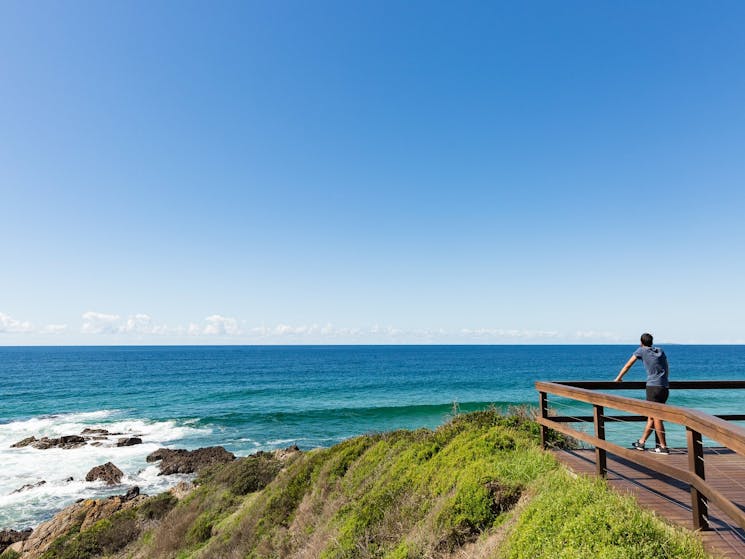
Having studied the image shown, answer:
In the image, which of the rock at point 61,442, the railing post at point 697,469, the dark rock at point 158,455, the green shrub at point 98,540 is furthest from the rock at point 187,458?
the railing post at point 697,469

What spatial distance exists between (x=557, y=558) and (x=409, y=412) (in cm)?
3340

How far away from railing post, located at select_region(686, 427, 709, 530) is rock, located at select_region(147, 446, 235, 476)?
77.9ft

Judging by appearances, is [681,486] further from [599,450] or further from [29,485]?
[29,485]

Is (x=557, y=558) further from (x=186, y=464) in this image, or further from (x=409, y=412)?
(x=409, y=412)

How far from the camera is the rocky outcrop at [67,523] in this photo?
14219 mm

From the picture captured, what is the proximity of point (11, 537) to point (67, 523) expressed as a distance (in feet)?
6.52

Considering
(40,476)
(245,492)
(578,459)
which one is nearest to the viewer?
(578,459)

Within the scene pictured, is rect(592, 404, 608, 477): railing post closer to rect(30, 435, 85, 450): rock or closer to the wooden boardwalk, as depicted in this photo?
the wooden boardwalk

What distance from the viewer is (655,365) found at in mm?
7461

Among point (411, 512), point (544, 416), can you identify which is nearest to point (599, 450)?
point (544, 416)

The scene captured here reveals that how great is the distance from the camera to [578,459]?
7000mm

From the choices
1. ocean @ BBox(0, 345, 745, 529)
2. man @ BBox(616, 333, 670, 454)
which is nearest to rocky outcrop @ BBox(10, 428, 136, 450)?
ocean @ BBox(0, 345, 745, 529)

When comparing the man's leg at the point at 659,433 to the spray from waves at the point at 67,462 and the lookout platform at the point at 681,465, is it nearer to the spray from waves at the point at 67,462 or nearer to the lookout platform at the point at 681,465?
the lookout platform at the point at 681,465

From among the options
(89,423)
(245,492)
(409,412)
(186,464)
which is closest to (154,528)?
(245,492)
